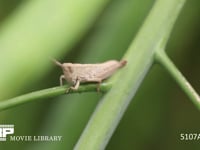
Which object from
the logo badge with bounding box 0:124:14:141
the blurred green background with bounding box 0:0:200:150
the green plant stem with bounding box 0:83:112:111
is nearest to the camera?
the green plant stem with bounding box 0:83:112:111


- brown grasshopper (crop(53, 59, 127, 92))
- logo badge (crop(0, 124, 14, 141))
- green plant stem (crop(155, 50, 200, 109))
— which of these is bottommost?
green plant stem (crop(155, 50, 200, 109))

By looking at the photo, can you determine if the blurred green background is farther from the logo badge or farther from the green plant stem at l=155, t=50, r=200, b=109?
the green plant stem at l=155, t=50, r=200, b=109

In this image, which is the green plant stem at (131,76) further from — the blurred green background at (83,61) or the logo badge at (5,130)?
the logo badge at (5,130)

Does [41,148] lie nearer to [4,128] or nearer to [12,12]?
[4,128]

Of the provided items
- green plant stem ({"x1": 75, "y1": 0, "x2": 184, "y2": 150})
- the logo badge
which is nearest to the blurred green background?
the logo badge

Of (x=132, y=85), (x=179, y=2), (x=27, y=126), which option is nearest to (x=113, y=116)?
(x=132, y=85)

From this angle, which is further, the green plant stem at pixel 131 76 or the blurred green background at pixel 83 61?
the blurred green background at pixel 83 61

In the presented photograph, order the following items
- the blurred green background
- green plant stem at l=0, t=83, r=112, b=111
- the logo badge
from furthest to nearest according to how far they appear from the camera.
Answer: the logo badge, the blurred green background, green plant stem at l=0, t=83, r=112, b=111

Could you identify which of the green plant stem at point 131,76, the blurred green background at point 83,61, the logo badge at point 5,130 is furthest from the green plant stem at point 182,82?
→ the logo badge at point 5,130
